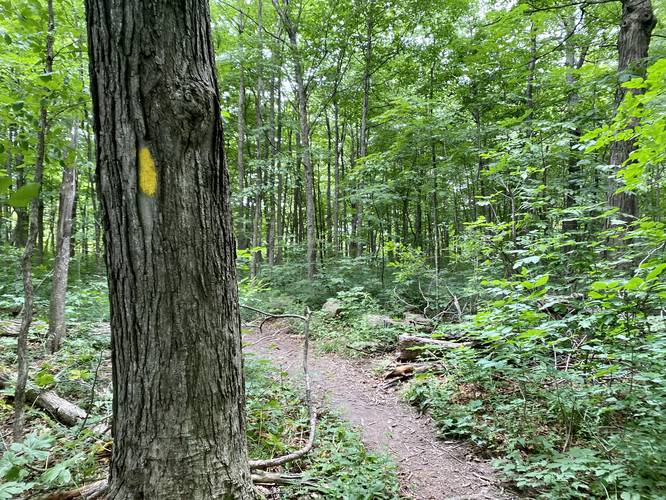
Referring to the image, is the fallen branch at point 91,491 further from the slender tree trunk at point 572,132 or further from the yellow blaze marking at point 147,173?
the slender tree trunk at point 572,132

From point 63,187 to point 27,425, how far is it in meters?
3.86

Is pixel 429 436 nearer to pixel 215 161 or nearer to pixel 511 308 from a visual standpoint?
pixel 511 308

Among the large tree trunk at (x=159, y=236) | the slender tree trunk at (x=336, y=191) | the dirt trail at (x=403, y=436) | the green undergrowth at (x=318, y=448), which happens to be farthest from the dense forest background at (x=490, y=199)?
the green undergrowth at (x=318, y=448)

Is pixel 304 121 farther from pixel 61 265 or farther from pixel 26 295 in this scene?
pixel 26 295

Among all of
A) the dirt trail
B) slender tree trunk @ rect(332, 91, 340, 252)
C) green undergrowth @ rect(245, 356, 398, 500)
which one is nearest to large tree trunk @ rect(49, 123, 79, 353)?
the dirt trail

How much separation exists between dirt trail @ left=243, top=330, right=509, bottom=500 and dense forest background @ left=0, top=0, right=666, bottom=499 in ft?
0.82

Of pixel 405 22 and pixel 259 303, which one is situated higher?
pixel 405 22

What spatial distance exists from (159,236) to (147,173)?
0.28 meters

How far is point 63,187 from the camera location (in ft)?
18.0

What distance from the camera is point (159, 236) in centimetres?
147

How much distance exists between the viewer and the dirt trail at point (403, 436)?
2.88 metres

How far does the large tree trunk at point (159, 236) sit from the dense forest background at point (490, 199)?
52 cm

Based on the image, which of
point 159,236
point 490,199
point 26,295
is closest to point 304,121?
point 490,199

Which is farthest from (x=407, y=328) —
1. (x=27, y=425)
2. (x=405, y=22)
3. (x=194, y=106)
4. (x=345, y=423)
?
(x=405, y=22)
